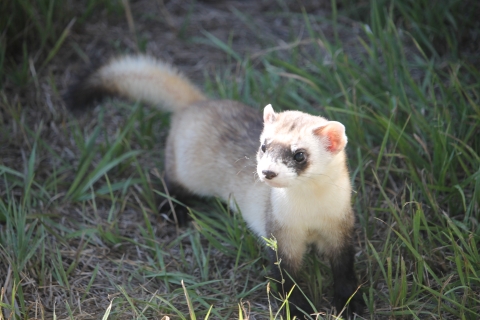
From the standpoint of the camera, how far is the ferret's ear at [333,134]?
9.34 feet

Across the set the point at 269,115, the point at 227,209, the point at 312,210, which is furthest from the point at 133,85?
the point at 312,210

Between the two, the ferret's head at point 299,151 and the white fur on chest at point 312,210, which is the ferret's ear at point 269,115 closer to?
the ferret's head at point 299,151

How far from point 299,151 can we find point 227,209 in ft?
3.84

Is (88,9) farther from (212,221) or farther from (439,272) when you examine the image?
(439,272)

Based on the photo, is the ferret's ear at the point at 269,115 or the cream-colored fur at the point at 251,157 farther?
the ferret's ear at the point at 269,115

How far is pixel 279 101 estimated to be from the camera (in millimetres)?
4602

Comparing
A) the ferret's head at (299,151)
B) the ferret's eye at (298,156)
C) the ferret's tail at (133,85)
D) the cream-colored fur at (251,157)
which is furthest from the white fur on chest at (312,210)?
the ferret's tail at (133,85)

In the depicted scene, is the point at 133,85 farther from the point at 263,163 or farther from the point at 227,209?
the point at 263,163

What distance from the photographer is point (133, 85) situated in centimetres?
429

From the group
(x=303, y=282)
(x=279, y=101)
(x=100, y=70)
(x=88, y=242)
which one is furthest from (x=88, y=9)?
(x=303, y=282)

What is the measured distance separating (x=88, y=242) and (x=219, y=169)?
89 centimetres

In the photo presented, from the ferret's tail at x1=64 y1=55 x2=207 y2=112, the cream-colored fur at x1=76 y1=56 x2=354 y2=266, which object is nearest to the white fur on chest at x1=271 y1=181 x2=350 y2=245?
the cream-colored fur at x1=76 y1=56 x2=354 y2=266

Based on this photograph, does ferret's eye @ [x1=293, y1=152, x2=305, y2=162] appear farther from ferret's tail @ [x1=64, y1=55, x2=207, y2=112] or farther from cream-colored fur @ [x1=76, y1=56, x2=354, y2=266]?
ferret's tail @ [x1=64, y1=55, x2=207, y2=112]

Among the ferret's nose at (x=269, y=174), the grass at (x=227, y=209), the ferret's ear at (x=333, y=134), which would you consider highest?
the ferret's ear at (x=333, y=134)
